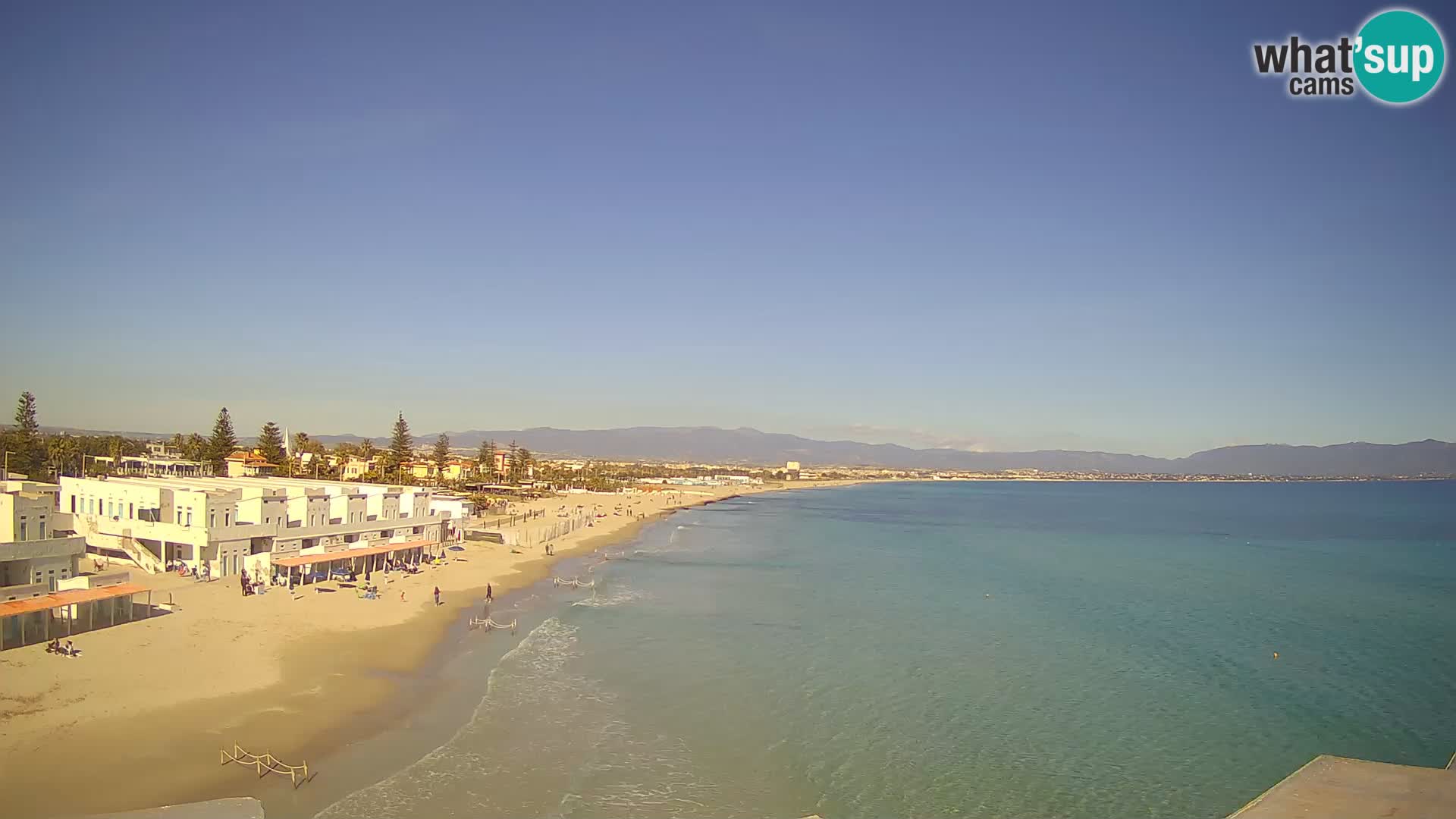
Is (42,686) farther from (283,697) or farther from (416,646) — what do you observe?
(416,646)

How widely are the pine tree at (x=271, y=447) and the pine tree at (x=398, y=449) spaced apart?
9846 millimetres

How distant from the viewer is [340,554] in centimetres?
3809

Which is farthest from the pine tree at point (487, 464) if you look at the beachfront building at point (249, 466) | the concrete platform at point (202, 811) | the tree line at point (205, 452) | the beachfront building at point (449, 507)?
the concrete platform at point (202, 811)

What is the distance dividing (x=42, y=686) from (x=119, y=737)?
414 centimetres

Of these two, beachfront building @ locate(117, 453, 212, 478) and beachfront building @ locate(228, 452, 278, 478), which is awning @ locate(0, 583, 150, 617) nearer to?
beachfront building @ locate(117, 453, 212, 478)

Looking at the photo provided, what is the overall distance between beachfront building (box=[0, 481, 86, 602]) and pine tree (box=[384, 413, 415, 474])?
179 ft

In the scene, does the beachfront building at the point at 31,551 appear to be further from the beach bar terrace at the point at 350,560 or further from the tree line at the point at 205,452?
the tree line at the point at 205,452

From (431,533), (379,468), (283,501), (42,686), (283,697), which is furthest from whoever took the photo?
(379,468)

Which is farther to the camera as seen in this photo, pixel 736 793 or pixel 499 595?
pixel 499 595

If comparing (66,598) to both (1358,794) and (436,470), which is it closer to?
(1358,794)

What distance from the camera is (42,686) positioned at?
19859mm

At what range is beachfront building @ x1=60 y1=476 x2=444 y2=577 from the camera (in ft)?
113

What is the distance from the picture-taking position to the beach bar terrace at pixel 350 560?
36.0 meters

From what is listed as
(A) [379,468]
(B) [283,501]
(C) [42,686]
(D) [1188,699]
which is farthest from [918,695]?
(A) [379,468]
